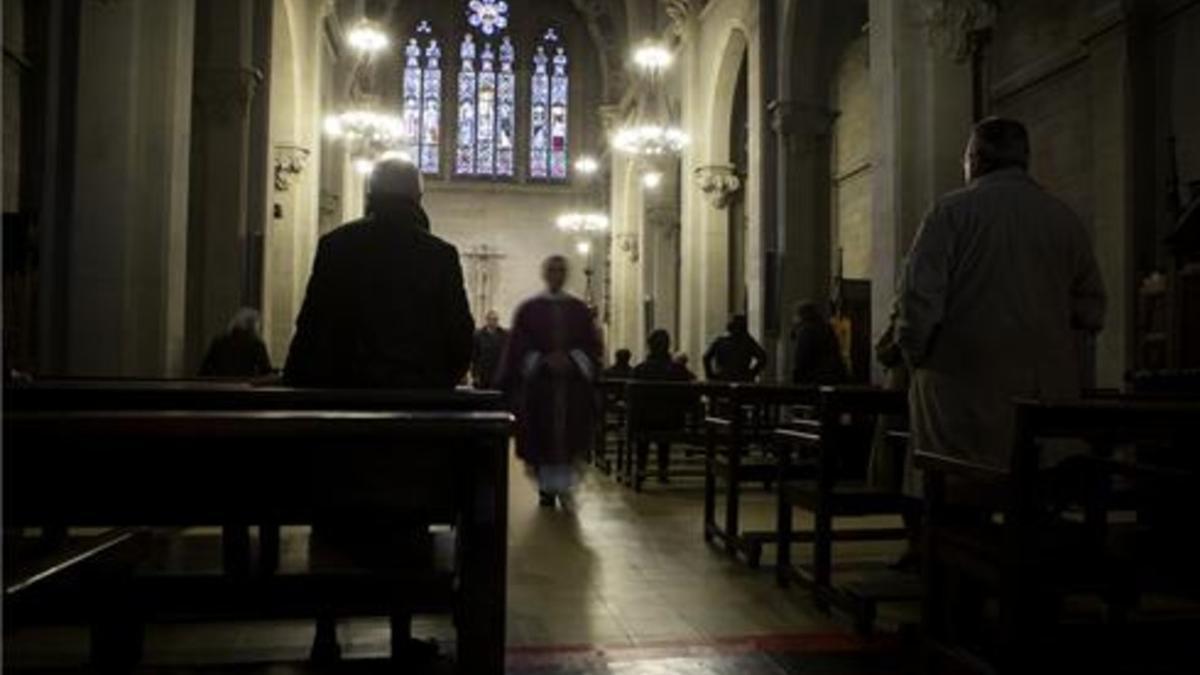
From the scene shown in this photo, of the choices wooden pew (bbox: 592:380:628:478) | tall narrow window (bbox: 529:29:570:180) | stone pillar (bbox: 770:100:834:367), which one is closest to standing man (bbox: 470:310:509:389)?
wooden pew (bbox: 592:380:628:478)

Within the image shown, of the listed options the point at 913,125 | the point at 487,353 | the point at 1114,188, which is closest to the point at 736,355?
the point at 913,125

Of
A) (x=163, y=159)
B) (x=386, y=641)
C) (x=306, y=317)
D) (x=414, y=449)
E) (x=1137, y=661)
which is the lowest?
(x=386, y=641)

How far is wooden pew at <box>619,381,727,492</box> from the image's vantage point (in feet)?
30.4

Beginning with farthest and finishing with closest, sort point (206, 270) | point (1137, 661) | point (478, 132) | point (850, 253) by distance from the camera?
1. point (478, 132)
2. point (850, 253)
3. point (206, 270)
4. point (1137, 661)

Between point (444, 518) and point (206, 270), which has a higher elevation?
point (206, 270)

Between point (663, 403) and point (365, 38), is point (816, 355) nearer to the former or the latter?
point (663, 403)

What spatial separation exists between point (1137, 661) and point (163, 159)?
7.92 metres

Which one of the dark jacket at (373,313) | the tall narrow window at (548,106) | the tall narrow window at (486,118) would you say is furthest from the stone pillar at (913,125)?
the tall narrow window at (486,118)

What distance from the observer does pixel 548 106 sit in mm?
34500

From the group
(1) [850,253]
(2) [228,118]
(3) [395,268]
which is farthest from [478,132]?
(3) [395,268]

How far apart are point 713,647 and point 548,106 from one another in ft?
104

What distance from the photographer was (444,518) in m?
2.94

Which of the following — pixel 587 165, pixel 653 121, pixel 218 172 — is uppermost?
pixel 587 165

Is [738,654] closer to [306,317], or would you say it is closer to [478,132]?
[306,317]
